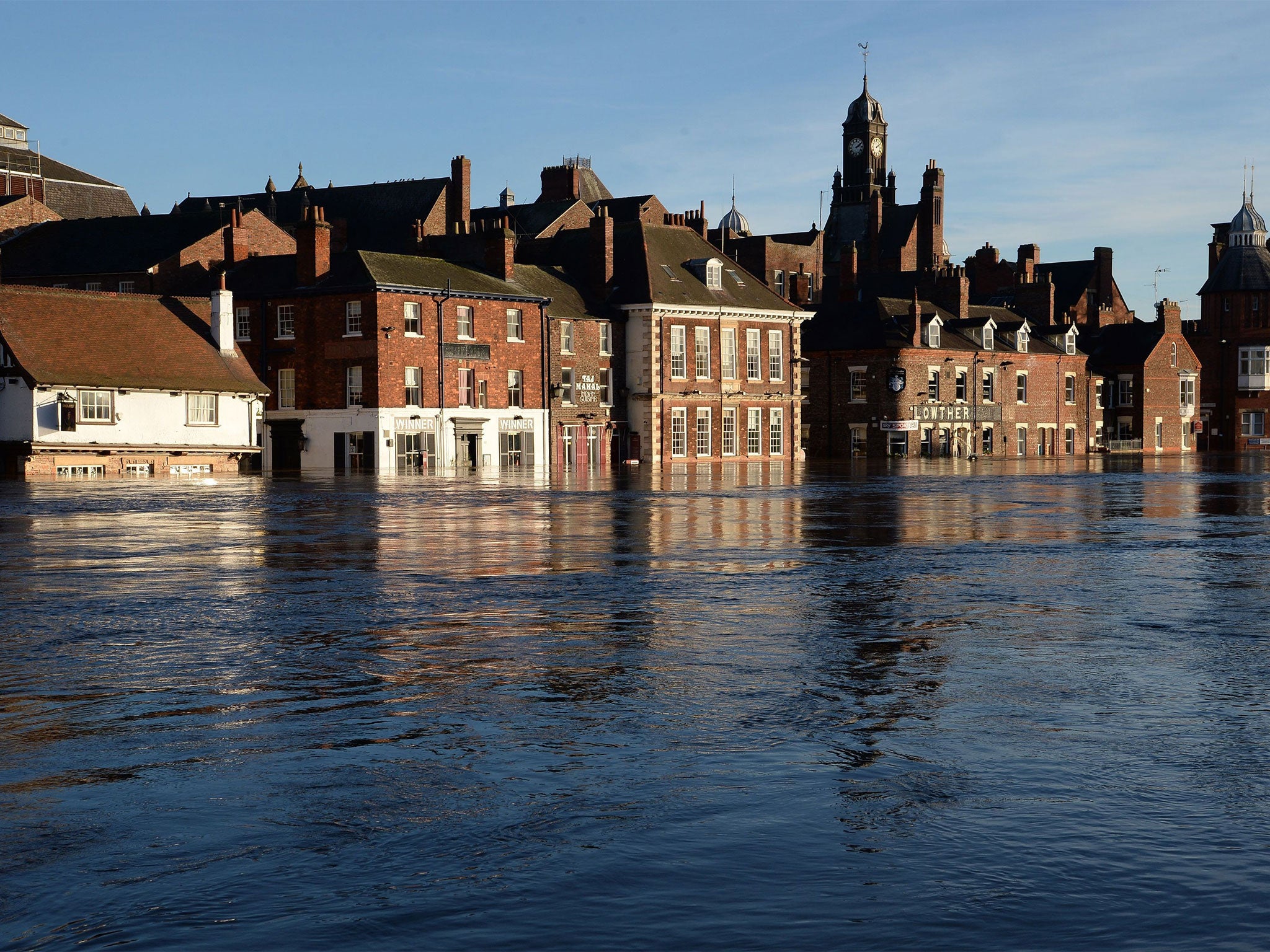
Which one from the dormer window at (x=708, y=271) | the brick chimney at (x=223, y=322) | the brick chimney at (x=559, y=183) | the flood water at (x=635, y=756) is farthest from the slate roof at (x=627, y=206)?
the flood water at (x=635, y=756)

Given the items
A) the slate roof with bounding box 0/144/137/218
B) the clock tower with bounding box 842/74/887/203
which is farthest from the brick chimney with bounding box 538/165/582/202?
the clock tower with bounding box 842/74/887/203

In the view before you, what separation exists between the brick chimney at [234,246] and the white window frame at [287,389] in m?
6.83

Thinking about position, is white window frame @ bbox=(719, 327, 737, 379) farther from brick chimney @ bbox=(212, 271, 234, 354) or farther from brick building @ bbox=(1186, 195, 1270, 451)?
brick building @ bbox=(1186, 195, 1270, 451)

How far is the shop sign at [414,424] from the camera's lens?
218 ft

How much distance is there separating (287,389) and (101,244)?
49.8ft

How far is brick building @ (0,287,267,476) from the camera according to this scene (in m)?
54.9

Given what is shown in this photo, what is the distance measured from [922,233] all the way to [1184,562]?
10554 centimetres

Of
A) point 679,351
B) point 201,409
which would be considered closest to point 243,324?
point 201,409

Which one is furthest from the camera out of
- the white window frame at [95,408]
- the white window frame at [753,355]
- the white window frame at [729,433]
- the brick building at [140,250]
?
the white window frame at [753,355]

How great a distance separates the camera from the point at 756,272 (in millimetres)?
106125

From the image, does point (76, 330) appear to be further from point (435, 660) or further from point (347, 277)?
point (435, 660)

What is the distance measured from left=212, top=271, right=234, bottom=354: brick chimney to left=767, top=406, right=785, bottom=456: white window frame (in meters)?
31.4

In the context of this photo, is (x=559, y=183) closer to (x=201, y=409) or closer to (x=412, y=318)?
(x=412, y=318)

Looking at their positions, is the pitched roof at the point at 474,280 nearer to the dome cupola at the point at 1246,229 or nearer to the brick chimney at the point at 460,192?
the brick chimney at the point at 460,192
